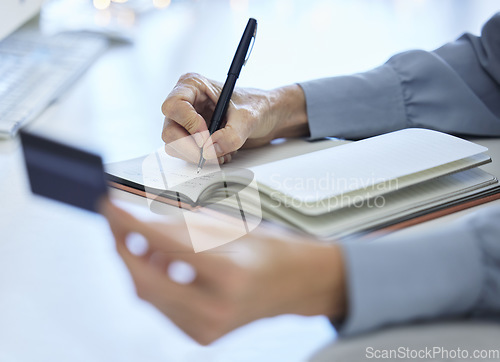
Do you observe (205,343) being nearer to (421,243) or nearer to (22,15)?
(421,243)

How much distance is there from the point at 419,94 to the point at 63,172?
559 millimetres

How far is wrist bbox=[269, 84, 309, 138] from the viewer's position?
815mm

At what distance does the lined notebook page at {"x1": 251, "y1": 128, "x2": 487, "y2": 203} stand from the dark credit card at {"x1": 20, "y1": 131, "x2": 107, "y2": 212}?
164mm

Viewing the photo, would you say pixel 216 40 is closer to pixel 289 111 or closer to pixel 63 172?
pixel 289 111

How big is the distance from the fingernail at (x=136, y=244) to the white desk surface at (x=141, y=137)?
0.09 metres

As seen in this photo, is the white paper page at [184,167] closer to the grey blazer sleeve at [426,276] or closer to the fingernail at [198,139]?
the fingernail at [198,139]

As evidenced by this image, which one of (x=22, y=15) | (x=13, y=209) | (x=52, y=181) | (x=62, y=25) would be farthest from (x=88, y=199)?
(x=62, y=25)

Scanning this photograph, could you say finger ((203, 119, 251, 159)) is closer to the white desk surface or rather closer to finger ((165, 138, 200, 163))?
finger ((165, 138, 200, 163))

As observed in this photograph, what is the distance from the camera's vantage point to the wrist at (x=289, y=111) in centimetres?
82

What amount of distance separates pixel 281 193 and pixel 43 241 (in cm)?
25

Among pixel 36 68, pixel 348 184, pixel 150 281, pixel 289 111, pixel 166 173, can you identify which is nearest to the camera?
pixel 150 281

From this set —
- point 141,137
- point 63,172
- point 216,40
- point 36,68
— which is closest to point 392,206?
point 63,172

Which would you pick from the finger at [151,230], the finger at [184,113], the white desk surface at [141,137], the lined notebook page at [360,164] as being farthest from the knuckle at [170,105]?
the finger at [151,230]

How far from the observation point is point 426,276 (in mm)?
416
